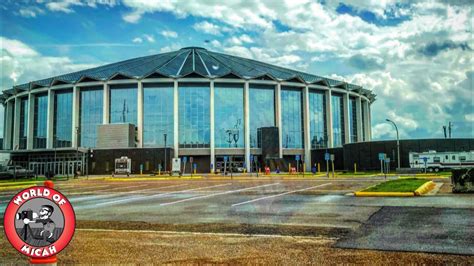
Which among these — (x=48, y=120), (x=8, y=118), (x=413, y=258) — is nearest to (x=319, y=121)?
(x=48, y=120)

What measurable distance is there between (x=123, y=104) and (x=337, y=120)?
43.7 m

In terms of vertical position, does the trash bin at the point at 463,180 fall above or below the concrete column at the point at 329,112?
below

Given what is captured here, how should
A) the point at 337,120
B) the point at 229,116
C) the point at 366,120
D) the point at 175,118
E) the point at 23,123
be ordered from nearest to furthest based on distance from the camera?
the point at 175,118
the point at 229,116
the point at 23,123
the point at 337,120
the point at 366,120

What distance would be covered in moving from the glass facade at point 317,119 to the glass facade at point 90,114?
1617 inches

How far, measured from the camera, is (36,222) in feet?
10.9

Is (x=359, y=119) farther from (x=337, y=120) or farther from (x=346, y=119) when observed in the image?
(x=337, y=120)

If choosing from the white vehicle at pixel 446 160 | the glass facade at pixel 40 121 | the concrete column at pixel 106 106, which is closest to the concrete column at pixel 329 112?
the white vehicle at pixel 446 160

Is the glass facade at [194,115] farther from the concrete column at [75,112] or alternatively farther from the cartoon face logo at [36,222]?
the cartoon face logo at [36,222]

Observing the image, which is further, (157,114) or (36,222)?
(157,114)

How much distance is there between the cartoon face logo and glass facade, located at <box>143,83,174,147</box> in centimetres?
7534

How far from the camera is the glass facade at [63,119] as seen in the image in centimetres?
8129

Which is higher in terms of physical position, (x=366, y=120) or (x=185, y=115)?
(x=366, y=120)

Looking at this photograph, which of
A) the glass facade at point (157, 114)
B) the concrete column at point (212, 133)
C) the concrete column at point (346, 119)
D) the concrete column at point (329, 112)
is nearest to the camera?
the concrete column at point (212, 133)

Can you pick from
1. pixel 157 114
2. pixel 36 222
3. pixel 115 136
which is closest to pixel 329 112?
pixel 157 114
